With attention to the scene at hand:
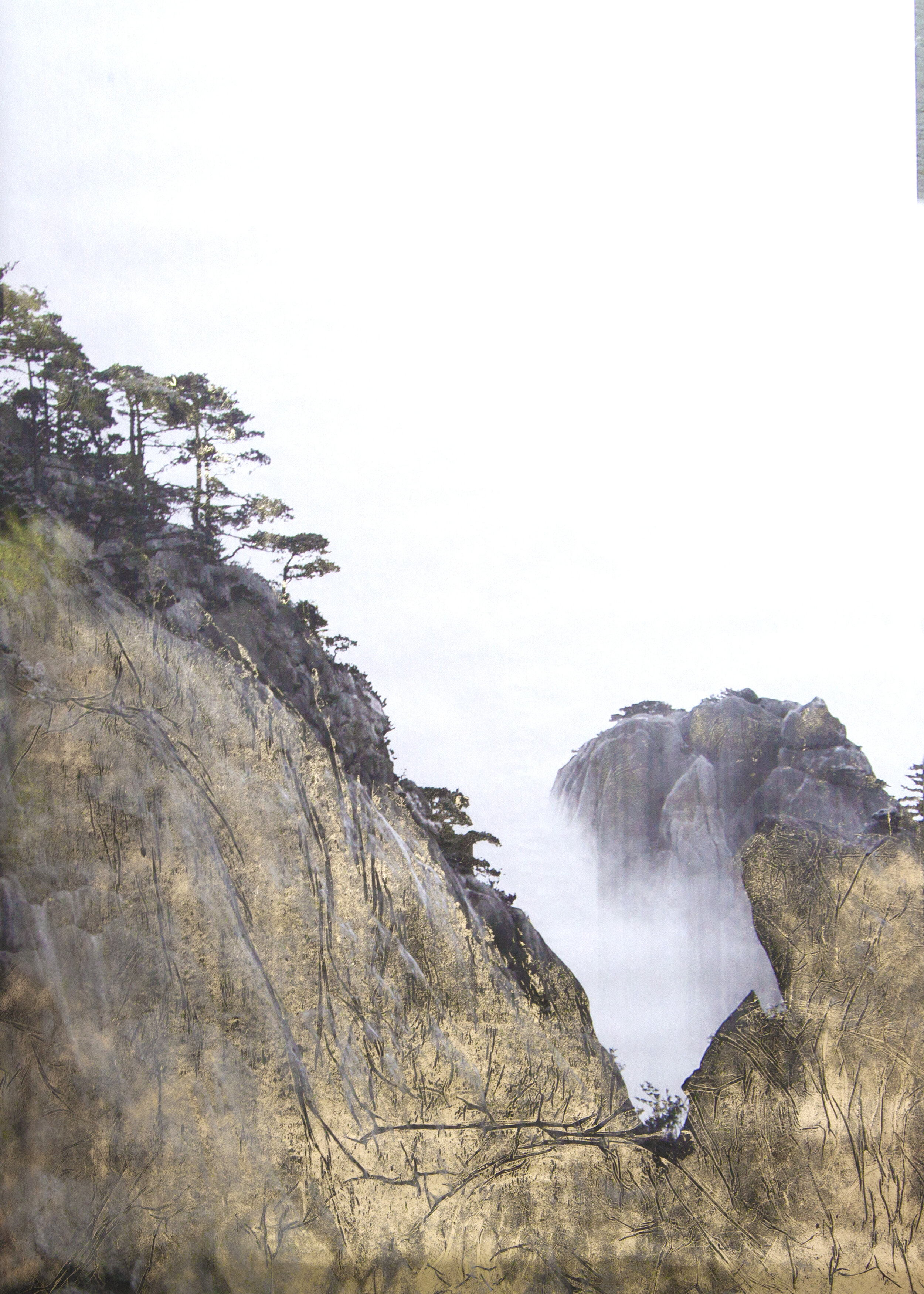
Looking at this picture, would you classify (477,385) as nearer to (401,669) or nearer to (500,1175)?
(401,669)

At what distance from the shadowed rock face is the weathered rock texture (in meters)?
0.06

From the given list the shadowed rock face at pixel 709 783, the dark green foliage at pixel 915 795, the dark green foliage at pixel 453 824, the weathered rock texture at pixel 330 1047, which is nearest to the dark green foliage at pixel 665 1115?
the weathered rock texture at pixel 330 1047

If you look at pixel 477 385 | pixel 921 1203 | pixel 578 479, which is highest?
pixel 477 385

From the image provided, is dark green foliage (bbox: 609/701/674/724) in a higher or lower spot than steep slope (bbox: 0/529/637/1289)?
higher

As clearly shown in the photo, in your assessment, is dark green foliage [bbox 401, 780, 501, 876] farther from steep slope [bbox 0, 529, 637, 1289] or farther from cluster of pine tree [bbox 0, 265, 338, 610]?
cluster of pine tree [bbox 0, 265, 338, 610]

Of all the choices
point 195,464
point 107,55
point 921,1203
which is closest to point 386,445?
point 195,464

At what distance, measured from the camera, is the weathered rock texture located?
2.44m

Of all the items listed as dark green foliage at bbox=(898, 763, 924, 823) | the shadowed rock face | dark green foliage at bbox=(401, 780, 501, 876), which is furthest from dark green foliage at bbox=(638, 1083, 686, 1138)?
dark green foliage at bbox=(898, 763, 924, 823)

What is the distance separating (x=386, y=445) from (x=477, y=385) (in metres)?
0.34

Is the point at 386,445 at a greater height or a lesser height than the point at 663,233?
lesser

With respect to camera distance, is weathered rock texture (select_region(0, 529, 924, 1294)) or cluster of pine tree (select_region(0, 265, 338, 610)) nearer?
weathered rock texture (select_region(0, 529, 924, 1294))

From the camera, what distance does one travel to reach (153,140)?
2.67 meters

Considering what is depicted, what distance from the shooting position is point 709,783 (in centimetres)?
258

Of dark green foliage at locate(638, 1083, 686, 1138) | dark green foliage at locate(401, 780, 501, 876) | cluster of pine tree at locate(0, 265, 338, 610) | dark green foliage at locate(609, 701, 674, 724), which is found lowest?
dark green foliage at locate(638, 1083, 686, 1138)
